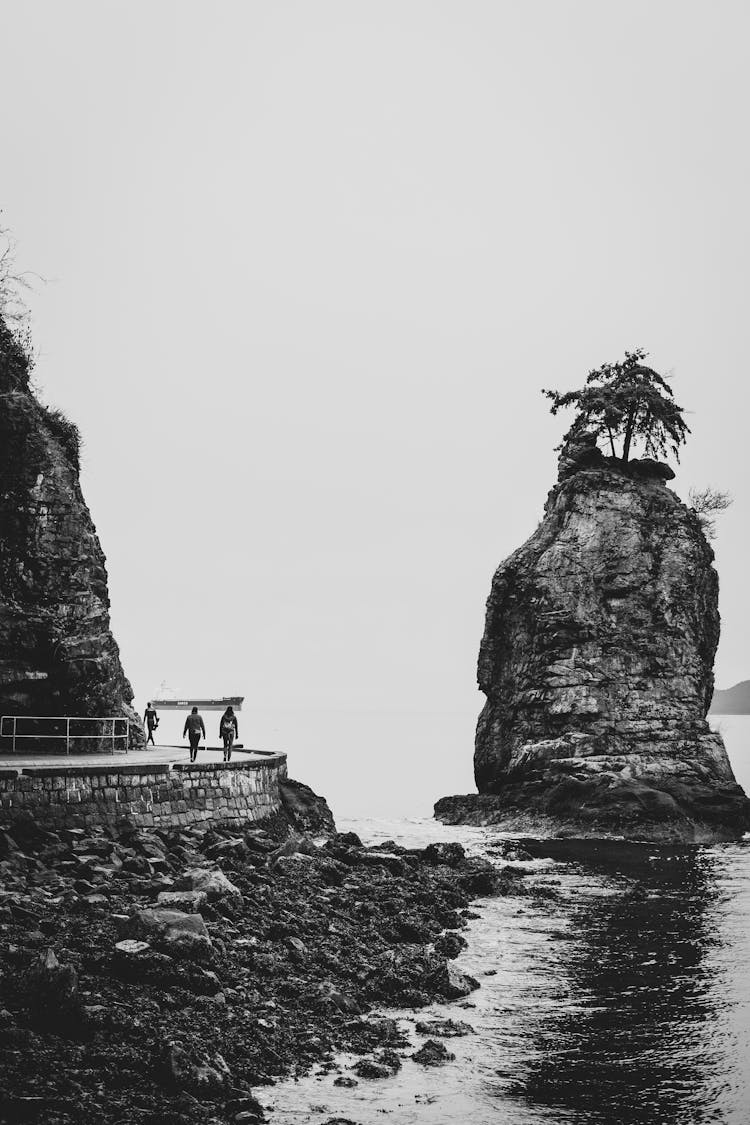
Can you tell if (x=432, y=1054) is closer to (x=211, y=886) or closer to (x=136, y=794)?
(x=211, y=886)

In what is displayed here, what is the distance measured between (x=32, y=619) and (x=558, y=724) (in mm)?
25668

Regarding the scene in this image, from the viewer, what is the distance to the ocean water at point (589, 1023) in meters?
13.1

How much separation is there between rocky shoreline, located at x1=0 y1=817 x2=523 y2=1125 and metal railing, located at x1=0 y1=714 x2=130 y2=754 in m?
5.94

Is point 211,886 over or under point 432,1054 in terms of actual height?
over

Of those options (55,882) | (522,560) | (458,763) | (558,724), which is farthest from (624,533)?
(458,763)

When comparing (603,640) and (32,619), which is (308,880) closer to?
(32,619)

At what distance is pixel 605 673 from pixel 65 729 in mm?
25305

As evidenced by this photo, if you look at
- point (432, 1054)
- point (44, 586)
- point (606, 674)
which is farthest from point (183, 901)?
point (606, 674)

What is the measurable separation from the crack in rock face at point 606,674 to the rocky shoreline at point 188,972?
20099mm

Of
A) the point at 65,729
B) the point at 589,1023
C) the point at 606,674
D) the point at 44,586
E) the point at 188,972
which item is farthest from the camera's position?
the point at 606,674

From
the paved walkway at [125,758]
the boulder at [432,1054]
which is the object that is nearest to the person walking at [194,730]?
the paved walkway at [125,758]

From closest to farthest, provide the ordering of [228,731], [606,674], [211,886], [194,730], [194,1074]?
[194,1074] → [211,886] → [194,730] → [228,731] → [606,674]

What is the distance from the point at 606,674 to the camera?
4900 cm

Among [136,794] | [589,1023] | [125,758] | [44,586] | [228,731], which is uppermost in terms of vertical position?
[44,586]
